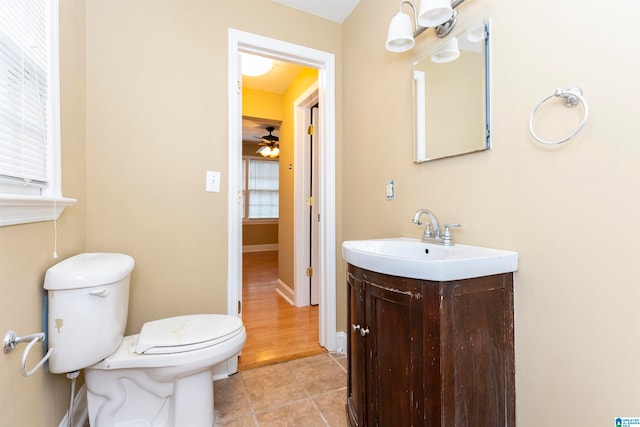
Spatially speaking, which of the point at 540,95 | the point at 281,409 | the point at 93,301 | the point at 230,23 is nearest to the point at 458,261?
the point at 540,95

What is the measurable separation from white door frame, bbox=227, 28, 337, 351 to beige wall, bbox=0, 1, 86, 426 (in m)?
0.74

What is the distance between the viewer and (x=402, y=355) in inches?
38.2

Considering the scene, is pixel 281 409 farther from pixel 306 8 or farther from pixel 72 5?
pixel 306 8

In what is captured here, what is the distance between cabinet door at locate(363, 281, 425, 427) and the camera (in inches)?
36.5

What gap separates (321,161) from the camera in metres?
2.19

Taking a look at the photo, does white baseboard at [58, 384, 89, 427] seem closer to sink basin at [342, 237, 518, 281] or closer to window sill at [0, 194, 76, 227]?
window sill at [0, 194, 76, 227]

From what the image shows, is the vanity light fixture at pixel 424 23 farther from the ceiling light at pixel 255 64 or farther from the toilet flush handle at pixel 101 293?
the toilet flush handle at pixel 101 293

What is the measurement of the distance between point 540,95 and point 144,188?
1.88 meters

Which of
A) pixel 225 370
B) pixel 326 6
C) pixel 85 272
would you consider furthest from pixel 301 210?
pixel 85 272

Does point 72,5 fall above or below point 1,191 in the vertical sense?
above

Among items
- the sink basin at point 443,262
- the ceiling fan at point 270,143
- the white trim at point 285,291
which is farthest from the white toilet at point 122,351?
the ceiling fan at point 270,143

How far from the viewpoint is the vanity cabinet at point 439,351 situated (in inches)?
35.0

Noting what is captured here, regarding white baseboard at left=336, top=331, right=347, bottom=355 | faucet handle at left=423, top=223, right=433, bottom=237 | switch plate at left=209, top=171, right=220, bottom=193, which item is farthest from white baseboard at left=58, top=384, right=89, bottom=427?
faucet handle at left=423, top=223, right=433, bottom=237

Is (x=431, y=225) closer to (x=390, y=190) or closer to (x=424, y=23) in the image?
(x=390, y=190)
